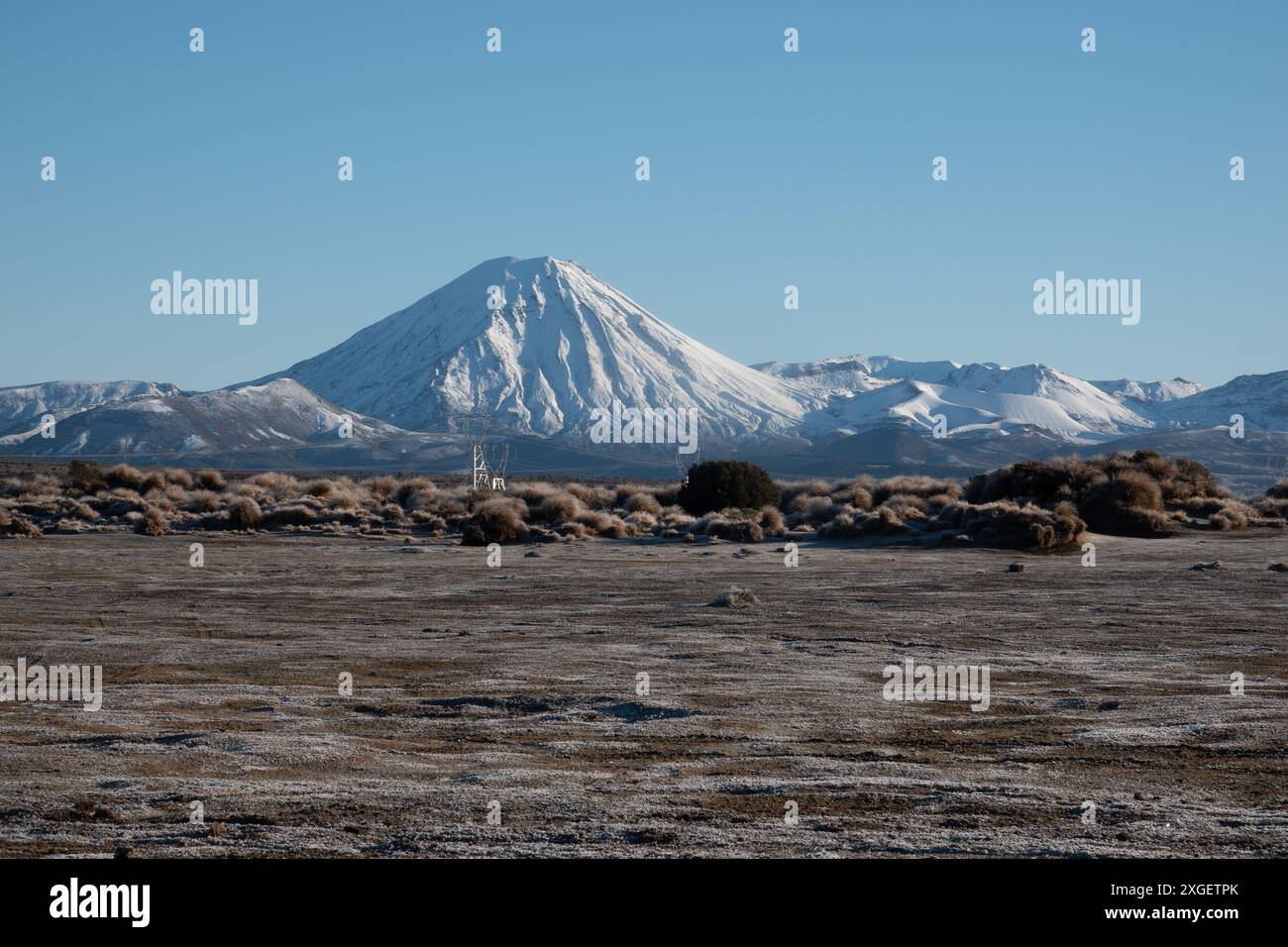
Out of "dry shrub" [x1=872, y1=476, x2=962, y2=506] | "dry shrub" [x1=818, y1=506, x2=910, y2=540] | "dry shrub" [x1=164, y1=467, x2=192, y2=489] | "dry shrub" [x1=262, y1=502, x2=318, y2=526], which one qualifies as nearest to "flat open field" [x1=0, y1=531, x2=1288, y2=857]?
"dry shrub" [x1=818, y1=506, x2=910, y2=540]

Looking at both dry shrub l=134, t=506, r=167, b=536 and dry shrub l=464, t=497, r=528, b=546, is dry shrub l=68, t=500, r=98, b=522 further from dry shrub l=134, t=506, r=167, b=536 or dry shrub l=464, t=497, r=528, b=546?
dry shrub l=464, t=497, r=528, b=546

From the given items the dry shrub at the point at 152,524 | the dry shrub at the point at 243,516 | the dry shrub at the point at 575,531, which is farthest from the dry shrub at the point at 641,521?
the dry shrub at the point at 152,524

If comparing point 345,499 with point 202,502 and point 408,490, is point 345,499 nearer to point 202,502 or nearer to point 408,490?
point 202,502
